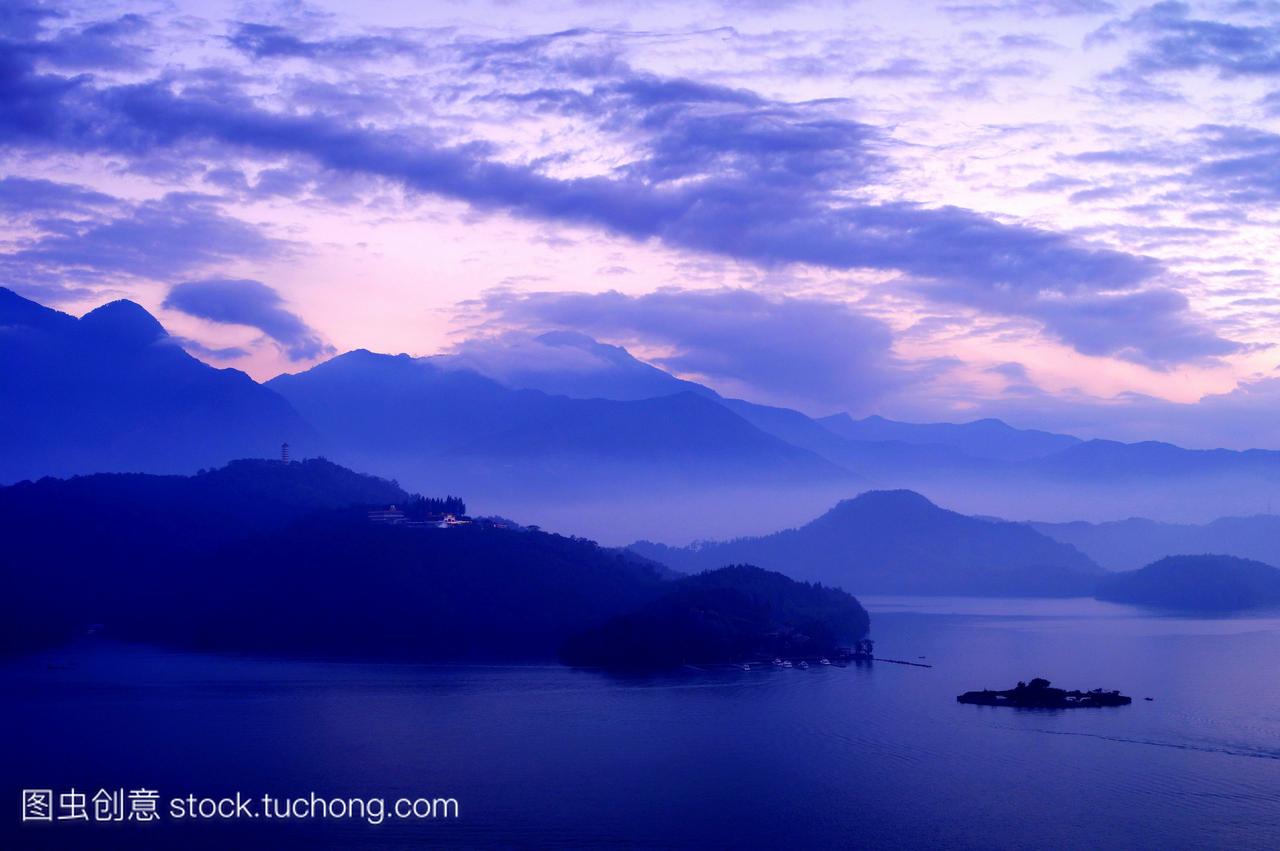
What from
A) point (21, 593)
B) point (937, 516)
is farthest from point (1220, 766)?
point (937, 516)

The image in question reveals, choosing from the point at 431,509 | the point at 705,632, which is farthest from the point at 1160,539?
the point at 705,632

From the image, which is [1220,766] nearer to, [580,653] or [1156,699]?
[1156,699]

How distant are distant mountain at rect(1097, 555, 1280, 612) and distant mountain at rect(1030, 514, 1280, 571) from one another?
74.2ft

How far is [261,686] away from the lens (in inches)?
1227

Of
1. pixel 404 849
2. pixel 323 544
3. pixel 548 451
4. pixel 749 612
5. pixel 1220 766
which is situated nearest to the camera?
pixel 404 849

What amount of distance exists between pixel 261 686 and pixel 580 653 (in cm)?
1050

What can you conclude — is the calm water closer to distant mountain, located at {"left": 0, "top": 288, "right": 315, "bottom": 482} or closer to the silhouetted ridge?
distant mountain, located at {"left": 0, "top": 288, "right": 315, "bottom": 482}

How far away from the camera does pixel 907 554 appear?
89.9 metres

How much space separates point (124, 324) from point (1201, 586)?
9162 cm

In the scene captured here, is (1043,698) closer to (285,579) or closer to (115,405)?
(285,579)

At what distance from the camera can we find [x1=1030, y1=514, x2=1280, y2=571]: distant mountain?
330 ft

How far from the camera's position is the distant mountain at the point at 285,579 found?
139 feet

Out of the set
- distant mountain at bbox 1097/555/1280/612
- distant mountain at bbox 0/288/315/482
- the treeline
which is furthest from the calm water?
distant mountain at bbox 0/288/315/482

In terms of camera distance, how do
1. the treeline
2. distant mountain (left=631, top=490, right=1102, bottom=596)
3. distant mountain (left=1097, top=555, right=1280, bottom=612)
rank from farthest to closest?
distant mountain (left=631, top=490, right=1102, bottom=596) → distant mountain (left=1097, top=555, right=1280, bottom=612) → the treeline
